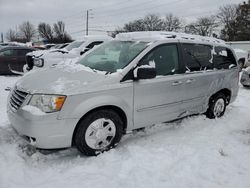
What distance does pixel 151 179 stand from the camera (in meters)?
3.23

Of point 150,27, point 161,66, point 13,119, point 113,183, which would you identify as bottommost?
point 113,183

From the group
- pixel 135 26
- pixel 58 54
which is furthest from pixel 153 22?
pixel 58 54

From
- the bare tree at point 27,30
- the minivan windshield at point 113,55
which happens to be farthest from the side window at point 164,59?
the bare tree at point 27,30

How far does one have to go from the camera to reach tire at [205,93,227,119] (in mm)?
5568

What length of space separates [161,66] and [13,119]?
240 centimetres

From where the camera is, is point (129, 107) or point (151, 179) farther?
point (129, 107)

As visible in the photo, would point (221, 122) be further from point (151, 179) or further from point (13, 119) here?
point (13, 119)

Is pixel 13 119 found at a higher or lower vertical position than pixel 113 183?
higher

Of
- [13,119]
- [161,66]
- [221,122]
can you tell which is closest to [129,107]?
[161,66]

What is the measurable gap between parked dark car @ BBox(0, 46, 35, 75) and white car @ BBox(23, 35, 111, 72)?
2.44 metres

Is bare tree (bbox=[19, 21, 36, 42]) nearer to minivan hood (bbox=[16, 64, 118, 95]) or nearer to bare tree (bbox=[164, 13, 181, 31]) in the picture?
bare tree (bbox=[164, 13, 181, 31])

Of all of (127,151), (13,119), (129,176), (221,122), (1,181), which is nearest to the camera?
(1,181)

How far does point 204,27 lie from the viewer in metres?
57.4

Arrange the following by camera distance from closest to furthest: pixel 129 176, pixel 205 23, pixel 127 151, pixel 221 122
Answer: pixel 129 176, pixel 127 151, pixel 221 122, pixel 205 23
